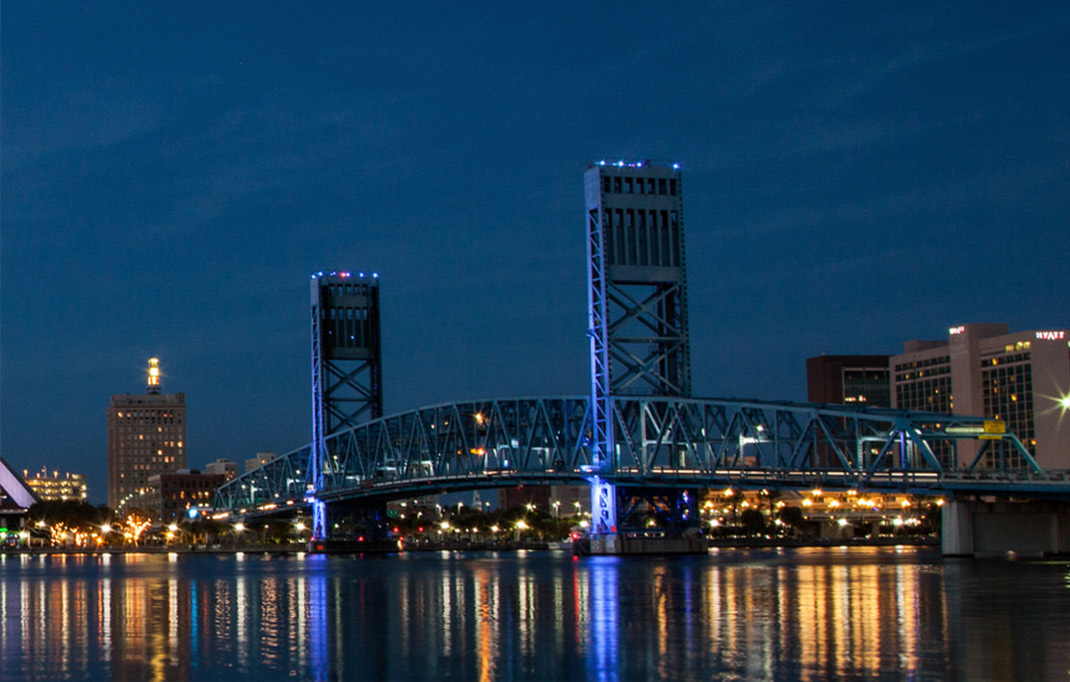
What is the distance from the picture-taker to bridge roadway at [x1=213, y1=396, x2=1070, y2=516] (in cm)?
9344

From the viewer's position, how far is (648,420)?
383 ft

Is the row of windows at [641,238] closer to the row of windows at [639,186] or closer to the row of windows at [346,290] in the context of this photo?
the row of windows at [639,186]

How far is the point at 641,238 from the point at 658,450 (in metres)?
16.1

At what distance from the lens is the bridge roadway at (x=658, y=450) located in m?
93.4

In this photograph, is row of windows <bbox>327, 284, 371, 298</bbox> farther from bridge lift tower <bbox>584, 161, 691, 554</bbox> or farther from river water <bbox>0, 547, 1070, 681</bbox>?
river water <bbox>0, 547, 1070, 681</bbox>

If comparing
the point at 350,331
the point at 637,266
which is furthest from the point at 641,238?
the point at 350,331

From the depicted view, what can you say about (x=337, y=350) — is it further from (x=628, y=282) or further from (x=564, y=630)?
(x=564, y=630)

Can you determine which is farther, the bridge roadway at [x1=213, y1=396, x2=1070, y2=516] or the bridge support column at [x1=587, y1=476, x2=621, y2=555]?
the bridge support column at [x1=587, y1=476, x2=621, y2=555]

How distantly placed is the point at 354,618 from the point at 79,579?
45569 millimetres

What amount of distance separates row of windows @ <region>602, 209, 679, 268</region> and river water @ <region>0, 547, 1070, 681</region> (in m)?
51.0

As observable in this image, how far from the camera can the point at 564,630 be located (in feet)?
131

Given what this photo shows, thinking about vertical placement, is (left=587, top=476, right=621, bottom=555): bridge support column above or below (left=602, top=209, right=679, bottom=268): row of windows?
below

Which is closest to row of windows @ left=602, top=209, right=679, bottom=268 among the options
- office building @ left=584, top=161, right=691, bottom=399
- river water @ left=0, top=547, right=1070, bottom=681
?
office building @ left=584, top=161, right=691, bottom=399

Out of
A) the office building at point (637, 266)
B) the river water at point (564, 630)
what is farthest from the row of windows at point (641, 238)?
the river water at point (564, 630)
